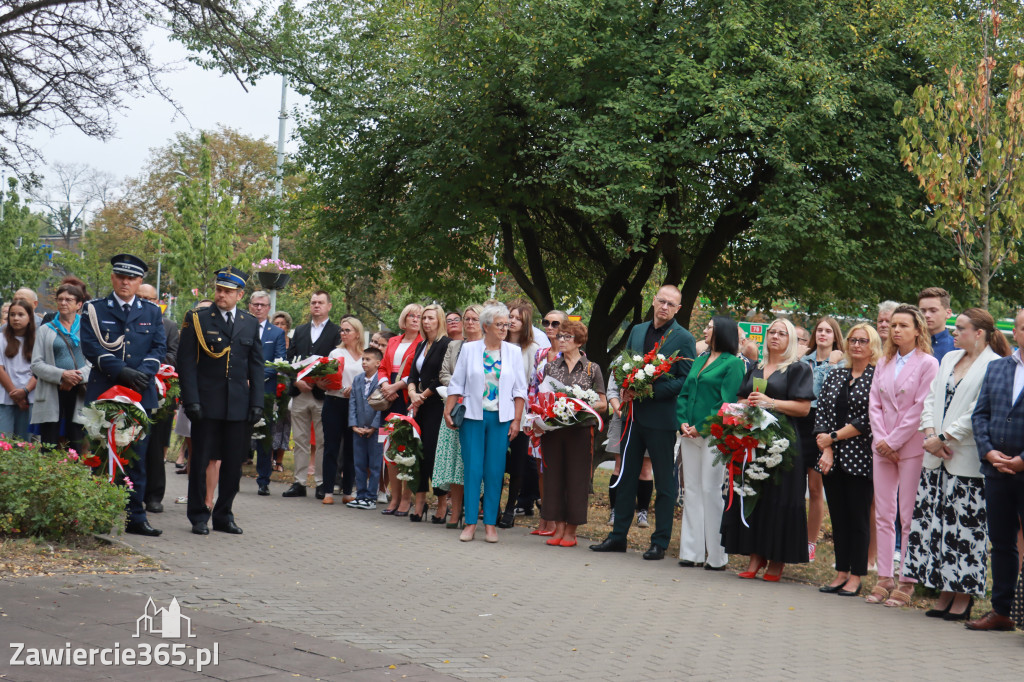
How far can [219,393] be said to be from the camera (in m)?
9.93

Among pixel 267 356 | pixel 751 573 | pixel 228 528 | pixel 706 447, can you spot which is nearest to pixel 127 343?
pixel 228 528

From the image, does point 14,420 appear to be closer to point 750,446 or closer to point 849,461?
point 750,446

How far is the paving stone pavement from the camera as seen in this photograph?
6.07 meters

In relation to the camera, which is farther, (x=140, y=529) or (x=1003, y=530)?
(x=140, y=529)

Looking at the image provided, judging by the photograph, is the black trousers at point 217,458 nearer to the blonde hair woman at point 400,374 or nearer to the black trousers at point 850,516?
the blonde hair woman at point 400,374

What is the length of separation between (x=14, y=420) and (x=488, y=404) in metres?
4.92

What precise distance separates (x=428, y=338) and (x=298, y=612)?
5367mm

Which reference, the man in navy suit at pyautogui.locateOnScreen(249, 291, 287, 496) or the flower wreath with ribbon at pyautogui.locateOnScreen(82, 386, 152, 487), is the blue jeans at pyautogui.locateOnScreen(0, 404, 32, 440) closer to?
the flower wreath with ribbon at pyautogui.locateOnScreen(82, 386, 152, 487)

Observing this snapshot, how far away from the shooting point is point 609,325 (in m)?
19.7

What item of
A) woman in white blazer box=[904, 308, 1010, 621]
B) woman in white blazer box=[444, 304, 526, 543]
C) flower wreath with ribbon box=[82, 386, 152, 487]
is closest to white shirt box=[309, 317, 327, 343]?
woman in white blazer box=[444, 304, 526, 543]

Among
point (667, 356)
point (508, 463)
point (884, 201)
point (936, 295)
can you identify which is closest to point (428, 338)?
point (508, 463)

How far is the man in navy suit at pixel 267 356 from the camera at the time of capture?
13.3 metres

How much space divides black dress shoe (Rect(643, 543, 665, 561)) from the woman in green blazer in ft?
0.72

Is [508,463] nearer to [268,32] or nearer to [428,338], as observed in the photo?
[428,338]
